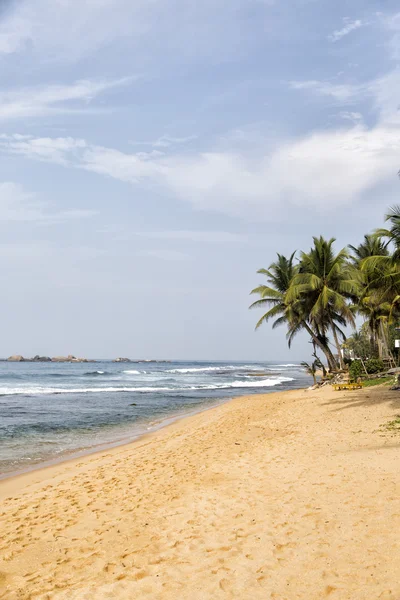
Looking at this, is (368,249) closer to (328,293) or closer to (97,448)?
(328,293)

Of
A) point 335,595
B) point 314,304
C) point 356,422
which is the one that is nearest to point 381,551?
point 335,595

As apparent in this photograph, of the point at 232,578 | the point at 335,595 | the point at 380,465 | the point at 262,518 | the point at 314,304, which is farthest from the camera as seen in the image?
the point at 314,304

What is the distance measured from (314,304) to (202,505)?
22.3 metres

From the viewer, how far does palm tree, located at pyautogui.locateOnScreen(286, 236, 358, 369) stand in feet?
86.4

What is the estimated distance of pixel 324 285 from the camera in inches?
1071

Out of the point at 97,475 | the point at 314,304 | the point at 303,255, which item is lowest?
the point at 97,475

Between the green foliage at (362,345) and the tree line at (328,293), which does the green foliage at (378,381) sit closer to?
the tree line at (328,293)

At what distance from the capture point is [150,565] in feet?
15.9

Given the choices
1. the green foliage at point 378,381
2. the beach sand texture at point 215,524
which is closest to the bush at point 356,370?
the green foliage at point 378,381

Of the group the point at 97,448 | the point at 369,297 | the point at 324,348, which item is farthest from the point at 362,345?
the point at 97,448

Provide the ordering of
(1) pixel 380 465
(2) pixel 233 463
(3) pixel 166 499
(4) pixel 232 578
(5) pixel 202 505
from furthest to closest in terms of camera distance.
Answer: (2) pixel 233 463
(1) pixel 380 465
(3) pixel 166 499
(5) pixel 202 505
(4) pixel 232 578

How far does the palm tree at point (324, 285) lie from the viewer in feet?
86.4

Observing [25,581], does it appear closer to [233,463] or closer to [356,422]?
[233,463]

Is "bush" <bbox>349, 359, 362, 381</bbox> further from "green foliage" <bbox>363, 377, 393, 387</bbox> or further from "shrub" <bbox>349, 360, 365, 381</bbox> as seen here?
"green foliage" <bbox>363, 377, 393, 387</bbox>
